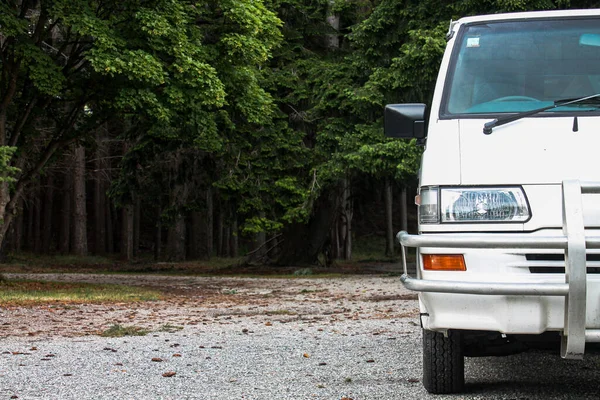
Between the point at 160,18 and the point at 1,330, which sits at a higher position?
the point at 160,18

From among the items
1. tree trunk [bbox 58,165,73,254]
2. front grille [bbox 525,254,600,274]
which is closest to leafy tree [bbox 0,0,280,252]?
front grille [bbox 525,254,600,274]

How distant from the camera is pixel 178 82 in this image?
58.7 feet

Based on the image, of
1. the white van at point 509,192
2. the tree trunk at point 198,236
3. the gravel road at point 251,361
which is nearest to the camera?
the white van at point 509,192

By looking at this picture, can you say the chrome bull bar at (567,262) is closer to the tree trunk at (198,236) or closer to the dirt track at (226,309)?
the dirt track at (226,309)

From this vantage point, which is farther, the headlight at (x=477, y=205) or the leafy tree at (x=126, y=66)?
the leafy tree at (x=126, y=66)

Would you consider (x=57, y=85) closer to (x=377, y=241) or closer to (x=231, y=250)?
(x=231, y=250)

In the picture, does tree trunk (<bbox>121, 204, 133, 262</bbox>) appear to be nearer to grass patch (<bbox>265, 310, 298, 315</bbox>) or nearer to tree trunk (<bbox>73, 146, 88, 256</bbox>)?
tree trunk (<bbox>73, 146, 88, 256</bbox>)

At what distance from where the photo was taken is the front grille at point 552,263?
4266 millimetres

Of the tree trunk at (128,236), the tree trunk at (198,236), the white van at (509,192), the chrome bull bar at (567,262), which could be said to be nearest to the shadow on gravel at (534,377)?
the white van at (509,192)

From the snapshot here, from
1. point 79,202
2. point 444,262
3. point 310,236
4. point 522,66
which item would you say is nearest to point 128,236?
point 79,202

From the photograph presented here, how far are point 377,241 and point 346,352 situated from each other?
4572 cm

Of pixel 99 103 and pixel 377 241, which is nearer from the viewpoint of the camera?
pixel 99 103

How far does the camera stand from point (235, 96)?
20.1 meters

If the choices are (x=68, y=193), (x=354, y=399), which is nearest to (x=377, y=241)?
(x=68, y=193)
